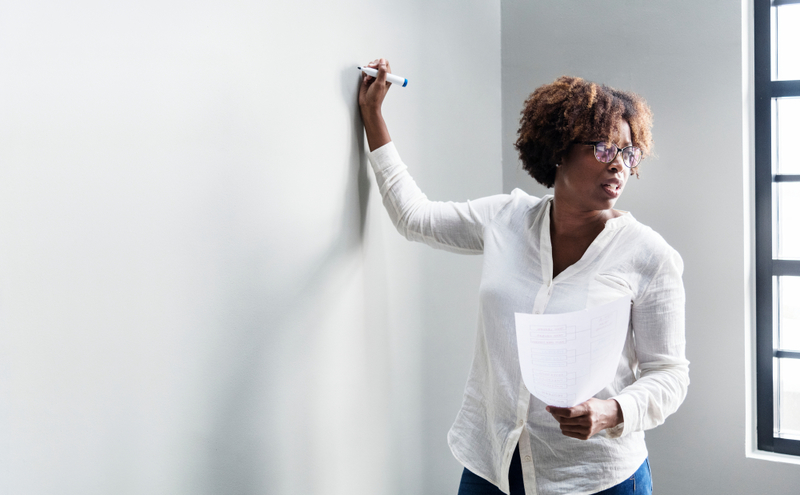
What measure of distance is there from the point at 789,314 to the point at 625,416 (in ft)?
4.12

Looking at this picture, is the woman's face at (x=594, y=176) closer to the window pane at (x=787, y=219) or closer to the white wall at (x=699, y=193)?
the white wall at (x=699, y=193)

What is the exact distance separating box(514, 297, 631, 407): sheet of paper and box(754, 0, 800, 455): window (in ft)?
4.13

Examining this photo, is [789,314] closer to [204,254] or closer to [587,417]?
[587,417]

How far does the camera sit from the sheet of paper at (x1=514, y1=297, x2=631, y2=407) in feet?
2.75

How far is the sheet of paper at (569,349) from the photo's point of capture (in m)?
0.84

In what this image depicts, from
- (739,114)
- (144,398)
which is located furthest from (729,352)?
(144,398)

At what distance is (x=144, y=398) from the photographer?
0.75 m

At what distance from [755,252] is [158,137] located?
1811mm

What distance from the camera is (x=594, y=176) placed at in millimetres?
1112

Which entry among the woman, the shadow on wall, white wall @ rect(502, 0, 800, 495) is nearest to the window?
white wall @ rect(502, 0, 800, 495)

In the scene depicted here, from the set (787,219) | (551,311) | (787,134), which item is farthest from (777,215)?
(551,311)

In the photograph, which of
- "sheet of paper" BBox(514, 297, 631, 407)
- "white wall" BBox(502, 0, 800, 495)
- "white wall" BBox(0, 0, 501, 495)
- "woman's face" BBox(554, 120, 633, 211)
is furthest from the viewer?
"white wall" BBox(502, 0, 800, 495)

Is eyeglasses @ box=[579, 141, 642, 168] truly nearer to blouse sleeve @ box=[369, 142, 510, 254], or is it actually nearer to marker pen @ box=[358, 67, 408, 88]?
blouse sleeve @ box=[369, 142, 510, 254]

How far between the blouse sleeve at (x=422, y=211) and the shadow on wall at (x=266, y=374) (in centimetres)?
8
